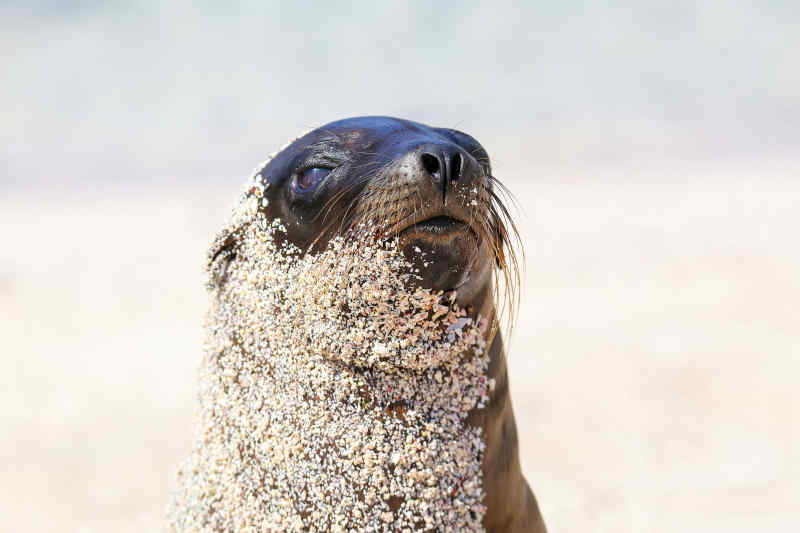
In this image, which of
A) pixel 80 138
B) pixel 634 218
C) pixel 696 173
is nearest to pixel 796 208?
pixel 634 218

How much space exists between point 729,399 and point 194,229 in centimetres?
1431

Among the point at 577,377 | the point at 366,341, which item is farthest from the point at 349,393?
the point at 577,377

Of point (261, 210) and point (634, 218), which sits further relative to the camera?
point (634, 218)

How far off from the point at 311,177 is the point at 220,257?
1.52 feet

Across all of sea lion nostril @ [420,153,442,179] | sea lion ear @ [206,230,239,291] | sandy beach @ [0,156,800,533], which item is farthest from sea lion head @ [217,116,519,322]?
sandy beach @ [0,156,800,533]

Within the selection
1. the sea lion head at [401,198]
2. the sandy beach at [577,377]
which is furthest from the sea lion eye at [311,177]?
the sandy beach at [577,377]

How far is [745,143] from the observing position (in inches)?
1201

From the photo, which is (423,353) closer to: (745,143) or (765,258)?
(765,258)

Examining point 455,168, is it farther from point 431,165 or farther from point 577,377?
point 577,377

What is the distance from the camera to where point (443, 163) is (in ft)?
5.89

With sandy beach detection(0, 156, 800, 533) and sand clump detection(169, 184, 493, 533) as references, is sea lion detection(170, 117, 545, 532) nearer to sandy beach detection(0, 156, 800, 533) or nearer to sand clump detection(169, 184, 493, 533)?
sand clump detection(169, 184, 493, 533)

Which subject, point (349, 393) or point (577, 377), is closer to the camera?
point (349, 393)

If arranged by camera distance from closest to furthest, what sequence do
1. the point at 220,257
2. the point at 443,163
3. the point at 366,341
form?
the point at 443,163, the point at 366,341, the point at 220,257

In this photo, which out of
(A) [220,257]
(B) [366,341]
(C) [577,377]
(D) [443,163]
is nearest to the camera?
(D) [443,163]
